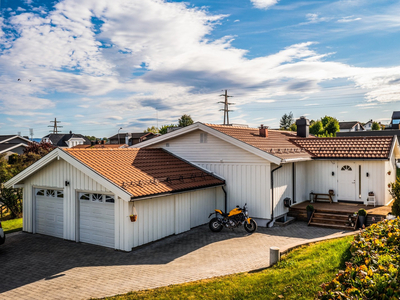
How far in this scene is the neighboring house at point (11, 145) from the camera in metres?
50.8

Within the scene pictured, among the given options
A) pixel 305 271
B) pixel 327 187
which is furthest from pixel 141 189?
pixel 327 187

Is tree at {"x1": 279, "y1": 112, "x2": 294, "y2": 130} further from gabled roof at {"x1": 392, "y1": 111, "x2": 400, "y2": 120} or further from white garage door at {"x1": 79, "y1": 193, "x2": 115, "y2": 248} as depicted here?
white garage door at {"x1": 79, "y1": 193, "x2": 115, "y2": 248}

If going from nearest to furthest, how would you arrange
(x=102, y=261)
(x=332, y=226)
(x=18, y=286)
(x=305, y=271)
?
(x=305, y=271) → (x=18, y=286) → (x=102, y=261) → (x=332, y=226)

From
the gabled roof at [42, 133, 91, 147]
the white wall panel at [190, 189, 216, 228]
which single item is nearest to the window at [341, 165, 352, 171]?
the white wall panel at [190, 189, 216, 228]

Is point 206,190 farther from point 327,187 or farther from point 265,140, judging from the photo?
point 327,187

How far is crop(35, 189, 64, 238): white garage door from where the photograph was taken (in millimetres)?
13273

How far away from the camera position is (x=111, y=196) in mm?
11812

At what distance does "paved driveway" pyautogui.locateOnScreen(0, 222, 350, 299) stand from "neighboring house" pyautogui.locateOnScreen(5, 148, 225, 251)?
20.0 inches

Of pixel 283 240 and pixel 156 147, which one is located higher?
A: pixel 156 147

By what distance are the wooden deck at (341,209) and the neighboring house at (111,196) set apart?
14.1ft

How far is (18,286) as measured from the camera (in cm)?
864

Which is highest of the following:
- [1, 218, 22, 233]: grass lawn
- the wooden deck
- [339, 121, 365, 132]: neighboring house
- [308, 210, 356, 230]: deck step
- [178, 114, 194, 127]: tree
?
[178, 114, 194, 127]: tree

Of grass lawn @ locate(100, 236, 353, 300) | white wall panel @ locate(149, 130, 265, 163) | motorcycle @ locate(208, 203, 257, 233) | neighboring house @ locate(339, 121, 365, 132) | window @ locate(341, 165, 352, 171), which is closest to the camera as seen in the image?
grass lawn @ locate(100, 236, 353, 300)

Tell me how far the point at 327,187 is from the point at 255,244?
8.15m
